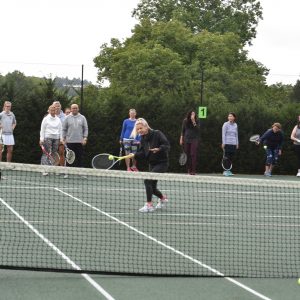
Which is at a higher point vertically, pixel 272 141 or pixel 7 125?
pixel 7 125

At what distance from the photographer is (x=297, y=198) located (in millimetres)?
14789

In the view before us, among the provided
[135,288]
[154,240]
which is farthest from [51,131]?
[135,288]

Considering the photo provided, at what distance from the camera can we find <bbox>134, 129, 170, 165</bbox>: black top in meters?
11.7

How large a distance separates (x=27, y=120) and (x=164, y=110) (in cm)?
368

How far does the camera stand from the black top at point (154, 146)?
11.7 metres

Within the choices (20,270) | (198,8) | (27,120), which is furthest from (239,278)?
(198,8)

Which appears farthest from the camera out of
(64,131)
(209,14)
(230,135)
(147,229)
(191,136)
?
(209,14)

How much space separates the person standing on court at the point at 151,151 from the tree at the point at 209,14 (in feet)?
130

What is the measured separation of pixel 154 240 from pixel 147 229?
87 cm

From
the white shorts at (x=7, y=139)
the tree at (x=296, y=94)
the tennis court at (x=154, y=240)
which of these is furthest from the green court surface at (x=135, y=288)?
the tree at (x=296, y=94)

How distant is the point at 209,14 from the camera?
52.6 meters

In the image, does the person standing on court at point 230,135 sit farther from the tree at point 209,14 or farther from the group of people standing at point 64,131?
the tree at point 209,14

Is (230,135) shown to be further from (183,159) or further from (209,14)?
(209,14)

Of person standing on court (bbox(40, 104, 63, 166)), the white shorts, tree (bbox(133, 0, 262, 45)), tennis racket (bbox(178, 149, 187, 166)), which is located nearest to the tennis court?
person standing on court (bbox(40, 104, 63, 166))
